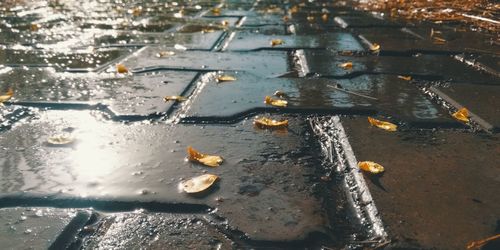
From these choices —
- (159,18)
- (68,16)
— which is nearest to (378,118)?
(159,18)

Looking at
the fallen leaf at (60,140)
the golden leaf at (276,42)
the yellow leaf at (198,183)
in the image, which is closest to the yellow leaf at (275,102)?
the yellow leaf at (198,183)

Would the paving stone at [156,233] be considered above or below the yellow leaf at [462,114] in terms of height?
above

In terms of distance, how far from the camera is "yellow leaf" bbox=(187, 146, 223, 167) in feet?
4.05

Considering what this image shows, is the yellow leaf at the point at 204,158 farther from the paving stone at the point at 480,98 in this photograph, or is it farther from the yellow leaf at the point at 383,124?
the paving stone at the point at 480,98

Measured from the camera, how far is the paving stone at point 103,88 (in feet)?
5.81

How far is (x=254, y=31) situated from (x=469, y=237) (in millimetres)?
3199

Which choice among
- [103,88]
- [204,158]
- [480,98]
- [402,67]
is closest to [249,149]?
[204,158]

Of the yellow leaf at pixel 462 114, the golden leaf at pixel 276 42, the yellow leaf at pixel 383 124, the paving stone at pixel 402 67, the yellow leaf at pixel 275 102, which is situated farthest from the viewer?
the golden leaf at pixel 276 42

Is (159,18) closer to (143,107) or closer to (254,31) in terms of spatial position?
(254,31)

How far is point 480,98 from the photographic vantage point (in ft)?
6.14

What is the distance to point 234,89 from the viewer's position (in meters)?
1.99

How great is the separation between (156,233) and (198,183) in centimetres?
23

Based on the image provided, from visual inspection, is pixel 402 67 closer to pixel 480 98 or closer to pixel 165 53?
pixel 480 98

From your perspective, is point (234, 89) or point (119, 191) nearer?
point (119, 191)
